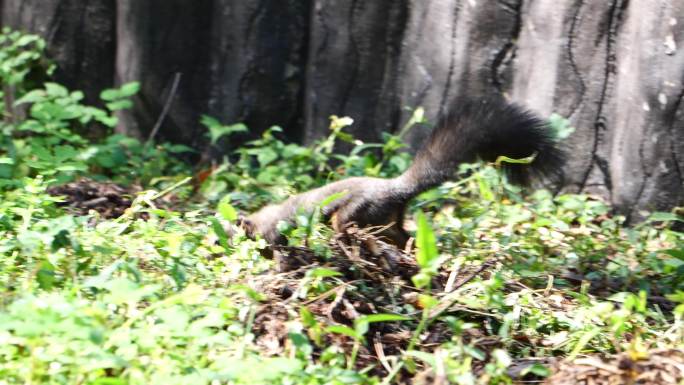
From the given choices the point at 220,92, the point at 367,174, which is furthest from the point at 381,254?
the point at 220,92

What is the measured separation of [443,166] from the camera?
442 cm

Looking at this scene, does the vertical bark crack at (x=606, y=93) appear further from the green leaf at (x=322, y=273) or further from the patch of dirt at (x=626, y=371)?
the green leaf at (x=322, y=273)

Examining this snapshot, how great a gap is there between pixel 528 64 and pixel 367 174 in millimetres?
1012

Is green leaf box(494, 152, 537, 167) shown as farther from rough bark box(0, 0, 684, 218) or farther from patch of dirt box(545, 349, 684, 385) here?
patch of dirt box(545, 349, 684, 385)

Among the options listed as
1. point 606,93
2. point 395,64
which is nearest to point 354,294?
point 606,93

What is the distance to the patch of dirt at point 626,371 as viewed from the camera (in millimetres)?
2990

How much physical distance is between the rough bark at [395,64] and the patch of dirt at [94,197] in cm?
113

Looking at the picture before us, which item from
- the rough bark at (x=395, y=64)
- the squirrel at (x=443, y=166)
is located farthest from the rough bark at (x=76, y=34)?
A: the squirrel at (x=443, y=166)

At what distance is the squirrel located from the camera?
14.1 ft

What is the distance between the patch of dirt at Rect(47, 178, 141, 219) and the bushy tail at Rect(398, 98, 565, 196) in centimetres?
142

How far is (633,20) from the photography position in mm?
4707

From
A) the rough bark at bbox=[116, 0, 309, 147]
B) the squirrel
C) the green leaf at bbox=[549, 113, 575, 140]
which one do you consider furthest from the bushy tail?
the rough bark at bbox=[116, 0, 309, 147]

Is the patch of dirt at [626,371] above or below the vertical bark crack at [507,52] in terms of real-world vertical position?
below

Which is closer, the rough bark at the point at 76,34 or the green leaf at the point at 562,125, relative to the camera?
the green leaf at the point at 562,125
